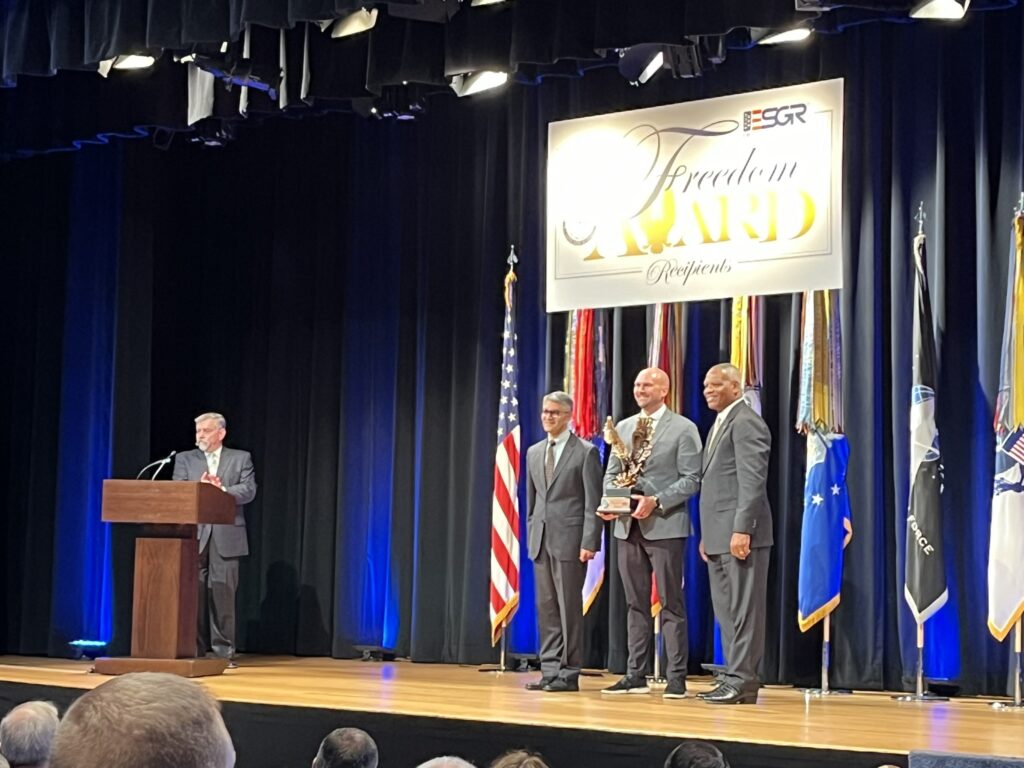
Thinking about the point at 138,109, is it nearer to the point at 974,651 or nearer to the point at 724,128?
the point at 724,128

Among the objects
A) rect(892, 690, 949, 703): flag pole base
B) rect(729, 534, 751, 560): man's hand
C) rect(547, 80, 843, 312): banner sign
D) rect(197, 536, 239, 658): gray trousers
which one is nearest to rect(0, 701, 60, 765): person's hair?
rect(729, 534, 751, 560): man's hand

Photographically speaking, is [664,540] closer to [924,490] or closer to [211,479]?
[924,490]

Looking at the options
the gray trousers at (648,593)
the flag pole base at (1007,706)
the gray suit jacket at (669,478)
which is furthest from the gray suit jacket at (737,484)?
the flag pole base at (1007,706)

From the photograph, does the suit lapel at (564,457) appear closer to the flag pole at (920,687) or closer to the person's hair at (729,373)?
the person's hair at (729,373)

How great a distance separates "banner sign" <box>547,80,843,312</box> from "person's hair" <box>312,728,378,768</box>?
15.6ft

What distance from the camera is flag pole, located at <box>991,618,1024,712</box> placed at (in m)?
6.59

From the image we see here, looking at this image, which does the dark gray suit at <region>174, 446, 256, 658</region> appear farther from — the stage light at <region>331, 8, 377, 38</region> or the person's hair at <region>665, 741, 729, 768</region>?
the person's hair at <region>665, 741, 729, 768</region>

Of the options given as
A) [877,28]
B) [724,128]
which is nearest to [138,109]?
[724,128]

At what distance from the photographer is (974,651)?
7.16m

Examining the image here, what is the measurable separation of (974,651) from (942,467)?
0.91 meters

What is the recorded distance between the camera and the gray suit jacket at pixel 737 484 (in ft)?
20.9

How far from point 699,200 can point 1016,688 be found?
2953 millimetres

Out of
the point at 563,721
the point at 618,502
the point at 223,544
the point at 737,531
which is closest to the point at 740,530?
the point at 737,531

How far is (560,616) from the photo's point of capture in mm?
6973
